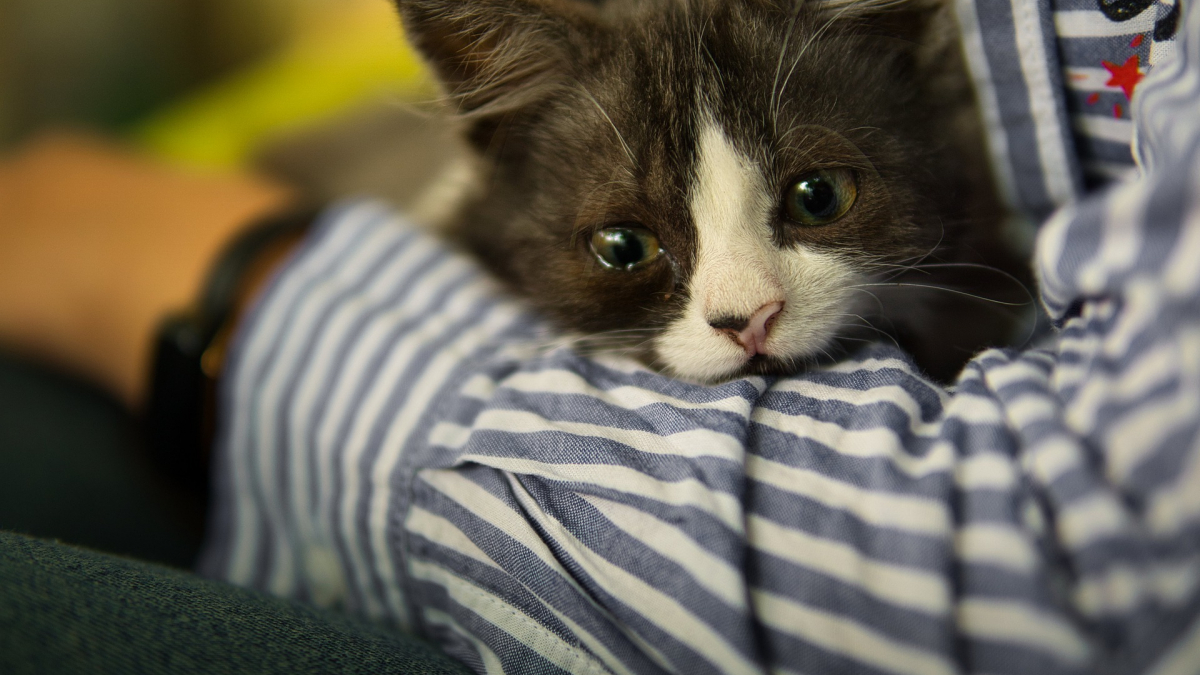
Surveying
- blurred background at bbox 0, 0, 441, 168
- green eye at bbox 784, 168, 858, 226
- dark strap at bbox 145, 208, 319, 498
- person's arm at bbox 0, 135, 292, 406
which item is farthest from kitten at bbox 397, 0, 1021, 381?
blurred background at bbox 0, 0, 441, 168

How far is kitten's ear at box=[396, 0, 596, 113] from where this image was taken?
93 cm

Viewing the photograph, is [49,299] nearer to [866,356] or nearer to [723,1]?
[723,1]

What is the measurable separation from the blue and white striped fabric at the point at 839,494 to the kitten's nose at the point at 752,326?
0.04 m

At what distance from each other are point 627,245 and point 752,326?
0.18 m

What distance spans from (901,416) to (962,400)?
0.18 feet

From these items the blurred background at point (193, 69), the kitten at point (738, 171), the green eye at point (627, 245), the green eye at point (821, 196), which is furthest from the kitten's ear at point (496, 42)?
the blurred background at point (193, 69)

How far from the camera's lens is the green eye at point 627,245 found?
91 centimetres

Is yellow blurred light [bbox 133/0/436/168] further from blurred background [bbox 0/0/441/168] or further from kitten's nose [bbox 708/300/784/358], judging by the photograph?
kitten's nose [bbox 708/300/784/358]

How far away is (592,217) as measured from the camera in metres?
0.93

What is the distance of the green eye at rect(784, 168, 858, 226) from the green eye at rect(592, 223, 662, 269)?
0.16m

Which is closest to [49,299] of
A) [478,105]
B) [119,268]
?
[119,268]

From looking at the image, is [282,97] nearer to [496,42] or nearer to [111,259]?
[111,259]

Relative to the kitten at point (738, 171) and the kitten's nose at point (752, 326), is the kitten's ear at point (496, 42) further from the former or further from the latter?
the kitten's nose at point (752, 326)

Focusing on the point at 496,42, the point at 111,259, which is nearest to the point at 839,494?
the point at 496,42
